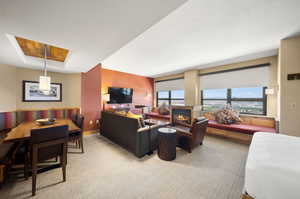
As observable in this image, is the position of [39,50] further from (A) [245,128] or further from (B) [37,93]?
(A) [245,128]

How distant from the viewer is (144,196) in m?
1.45

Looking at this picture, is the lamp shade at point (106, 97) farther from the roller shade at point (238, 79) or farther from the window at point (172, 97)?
the roller shade at point (238, 79)


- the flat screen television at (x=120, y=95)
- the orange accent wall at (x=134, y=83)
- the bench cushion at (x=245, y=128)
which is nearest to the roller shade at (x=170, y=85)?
the orange accent wall at (x=134, y=83)

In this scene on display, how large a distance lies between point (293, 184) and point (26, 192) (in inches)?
122

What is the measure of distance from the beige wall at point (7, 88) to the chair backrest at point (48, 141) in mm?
2469

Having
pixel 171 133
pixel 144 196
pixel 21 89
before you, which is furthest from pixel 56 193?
pixel 21 89

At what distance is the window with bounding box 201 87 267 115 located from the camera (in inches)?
144

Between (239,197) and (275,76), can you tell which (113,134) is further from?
(275,76)

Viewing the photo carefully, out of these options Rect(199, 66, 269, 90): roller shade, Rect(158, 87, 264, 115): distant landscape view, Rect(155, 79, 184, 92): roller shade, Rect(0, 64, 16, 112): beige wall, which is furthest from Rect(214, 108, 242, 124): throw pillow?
Rect(0, 64, 16, 112): beige wall

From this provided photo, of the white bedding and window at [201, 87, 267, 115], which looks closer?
the white bedding

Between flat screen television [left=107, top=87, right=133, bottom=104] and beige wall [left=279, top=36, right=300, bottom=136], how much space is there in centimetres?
516

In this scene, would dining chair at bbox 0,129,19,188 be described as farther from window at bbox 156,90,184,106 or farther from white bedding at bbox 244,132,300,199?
window at bbox 156,90,184,106

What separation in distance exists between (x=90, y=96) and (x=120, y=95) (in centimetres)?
143

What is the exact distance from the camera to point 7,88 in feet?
9.11
